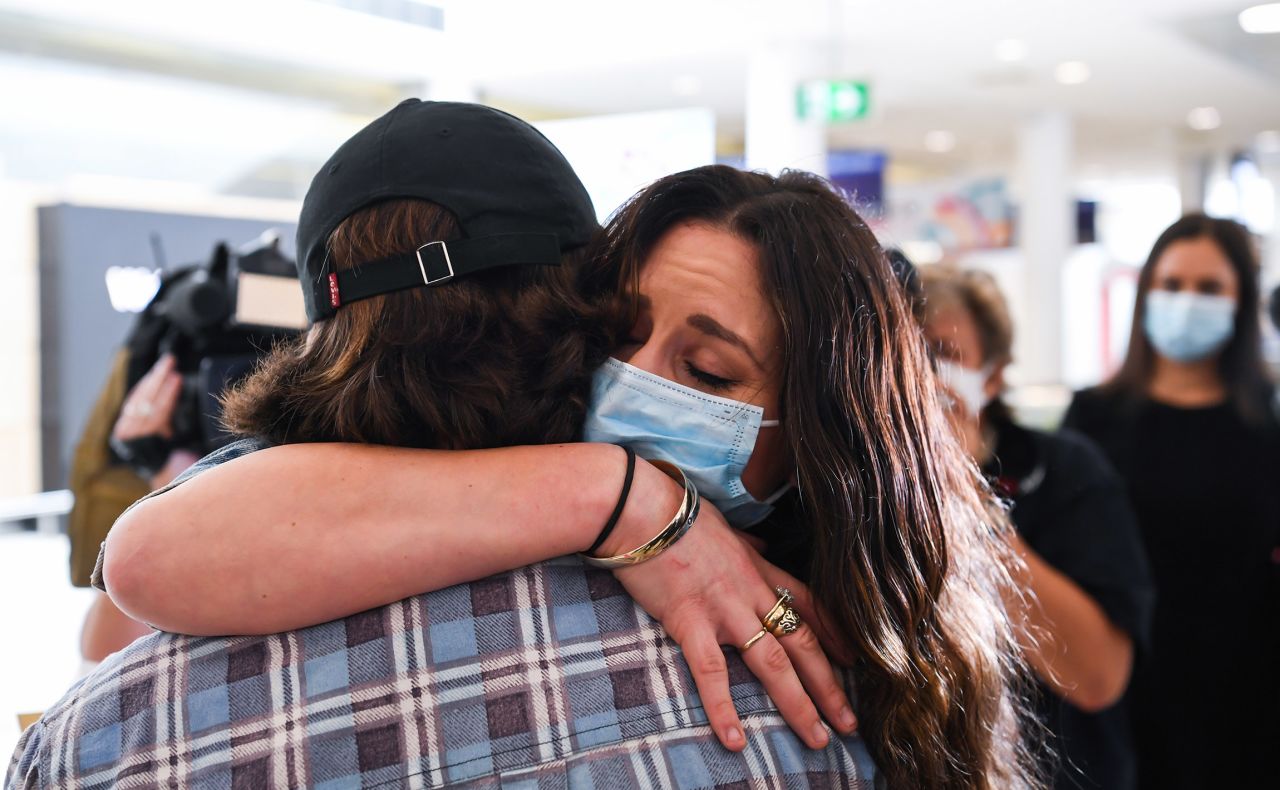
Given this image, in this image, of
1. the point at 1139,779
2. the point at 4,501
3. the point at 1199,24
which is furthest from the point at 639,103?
the point at 1139,779

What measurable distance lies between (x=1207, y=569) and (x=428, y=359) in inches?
84.5

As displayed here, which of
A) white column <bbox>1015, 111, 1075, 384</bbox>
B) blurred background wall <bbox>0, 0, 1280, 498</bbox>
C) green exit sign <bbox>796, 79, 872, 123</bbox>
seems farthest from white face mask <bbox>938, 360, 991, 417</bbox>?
white column <bbox>1015, 111, 1075, 384</bbox>

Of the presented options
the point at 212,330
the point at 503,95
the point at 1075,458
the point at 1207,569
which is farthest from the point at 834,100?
the point at 212,330

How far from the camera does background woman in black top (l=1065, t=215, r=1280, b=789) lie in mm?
2438

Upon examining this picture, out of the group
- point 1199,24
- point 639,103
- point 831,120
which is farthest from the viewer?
point 639,103

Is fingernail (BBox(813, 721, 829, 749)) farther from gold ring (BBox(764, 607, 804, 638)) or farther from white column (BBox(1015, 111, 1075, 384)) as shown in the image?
white column (BBox(1015, 111, 1075, 384))

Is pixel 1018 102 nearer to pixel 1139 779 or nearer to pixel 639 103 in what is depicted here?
pixel 639 103

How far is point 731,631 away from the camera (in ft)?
3.08

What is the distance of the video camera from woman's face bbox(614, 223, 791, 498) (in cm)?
77

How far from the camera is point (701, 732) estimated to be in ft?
2.99

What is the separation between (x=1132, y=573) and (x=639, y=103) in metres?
9.38

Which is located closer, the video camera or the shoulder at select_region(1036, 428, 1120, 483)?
the video camera

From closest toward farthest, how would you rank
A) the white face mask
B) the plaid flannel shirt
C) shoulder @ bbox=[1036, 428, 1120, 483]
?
the plaid flannel shirt < the white face mask < shoulder @ bbox=[1036, 428, 1120, 483]

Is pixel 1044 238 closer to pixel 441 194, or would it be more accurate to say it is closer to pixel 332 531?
pixel 441 194
